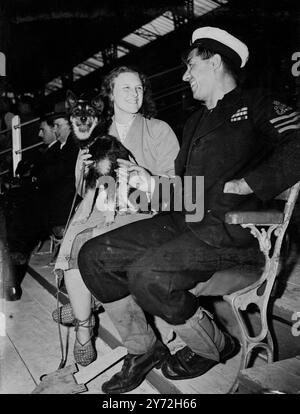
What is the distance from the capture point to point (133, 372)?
1936 millimetres

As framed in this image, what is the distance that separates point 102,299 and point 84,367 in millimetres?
561

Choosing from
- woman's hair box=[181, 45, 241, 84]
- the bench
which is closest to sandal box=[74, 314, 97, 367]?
A: the bench

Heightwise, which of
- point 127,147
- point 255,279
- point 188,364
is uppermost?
point 127,147

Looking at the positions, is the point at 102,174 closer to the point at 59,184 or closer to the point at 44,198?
the point at 59,184

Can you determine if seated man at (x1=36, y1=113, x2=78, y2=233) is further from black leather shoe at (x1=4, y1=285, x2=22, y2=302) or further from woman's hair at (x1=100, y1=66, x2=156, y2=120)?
woman's hair at (x1=100, y1=66, x2=156, y2=120)

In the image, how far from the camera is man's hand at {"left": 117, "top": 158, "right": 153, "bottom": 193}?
2240 millimetres

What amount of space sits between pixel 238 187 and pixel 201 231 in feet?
0.91

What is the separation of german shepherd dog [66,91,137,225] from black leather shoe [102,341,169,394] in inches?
33.2

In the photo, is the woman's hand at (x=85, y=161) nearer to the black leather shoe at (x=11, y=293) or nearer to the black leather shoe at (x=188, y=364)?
the black leather shoe at (x=188, y=364)

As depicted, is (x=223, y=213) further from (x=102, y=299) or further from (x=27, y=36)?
(x=27, y=36)

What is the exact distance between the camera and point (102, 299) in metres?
1.96

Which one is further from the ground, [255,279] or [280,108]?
[280,108]

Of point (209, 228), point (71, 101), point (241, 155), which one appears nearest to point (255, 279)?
point (209, 228)

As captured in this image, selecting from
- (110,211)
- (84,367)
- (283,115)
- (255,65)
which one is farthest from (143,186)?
(255,65)
